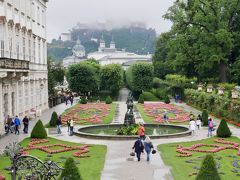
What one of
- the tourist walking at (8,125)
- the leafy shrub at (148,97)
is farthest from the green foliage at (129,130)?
the leafy shrub at (148,97)

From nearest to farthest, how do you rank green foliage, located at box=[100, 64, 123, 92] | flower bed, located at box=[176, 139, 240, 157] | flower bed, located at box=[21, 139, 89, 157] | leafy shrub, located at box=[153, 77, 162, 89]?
1. flower bed, located at box=[176, 139, 240, 157]
2. flower bed, located at box=[21, 139, 89, 157]
3. green foliage, located at box=[100, 64, 123, 92]
4. leafy shrub, located at box=[153, 77, 162, 89]

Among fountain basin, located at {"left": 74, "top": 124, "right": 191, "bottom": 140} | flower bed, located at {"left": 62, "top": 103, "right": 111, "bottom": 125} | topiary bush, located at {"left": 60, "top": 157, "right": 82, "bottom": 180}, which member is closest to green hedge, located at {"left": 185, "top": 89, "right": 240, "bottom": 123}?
fountain basin, located at {"left": 74, "top": 124, "right": 191, "bottom": 140}

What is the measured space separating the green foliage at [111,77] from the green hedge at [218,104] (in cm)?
2503

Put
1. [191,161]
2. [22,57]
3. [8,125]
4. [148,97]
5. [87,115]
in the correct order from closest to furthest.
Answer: [191,161]
[8,125]
[22,57]
[87,115]
[148,97]

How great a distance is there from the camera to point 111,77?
84.9 meters

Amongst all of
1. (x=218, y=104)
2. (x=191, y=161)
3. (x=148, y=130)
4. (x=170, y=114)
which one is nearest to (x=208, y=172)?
(x=191, y=161)

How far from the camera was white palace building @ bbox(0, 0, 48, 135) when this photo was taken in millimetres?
35844

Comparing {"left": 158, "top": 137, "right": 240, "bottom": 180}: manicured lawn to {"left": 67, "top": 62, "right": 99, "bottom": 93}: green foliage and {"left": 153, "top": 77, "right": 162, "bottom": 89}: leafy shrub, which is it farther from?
{"left": 153, "top": 77, "right": 162, "bottom": 89}: leafy shrub

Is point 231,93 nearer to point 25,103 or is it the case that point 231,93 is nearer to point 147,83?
point 25,103

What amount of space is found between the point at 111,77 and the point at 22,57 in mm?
41904

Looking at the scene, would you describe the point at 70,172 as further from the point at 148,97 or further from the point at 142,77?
the point at 142,77

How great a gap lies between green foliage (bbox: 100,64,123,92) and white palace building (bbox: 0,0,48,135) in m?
26.9

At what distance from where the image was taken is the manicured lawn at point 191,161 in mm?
20281

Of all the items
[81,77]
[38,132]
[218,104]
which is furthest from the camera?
[81,77]
